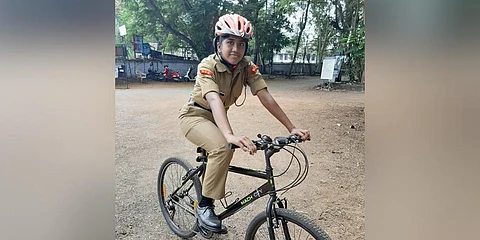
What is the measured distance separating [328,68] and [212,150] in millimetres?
467

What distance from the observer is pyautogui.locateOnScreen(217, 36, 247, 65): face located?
92cm

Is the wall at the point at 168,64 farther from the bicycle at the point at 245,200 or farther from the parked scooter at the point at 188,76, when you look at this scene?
the bicycle at the point at 245,200

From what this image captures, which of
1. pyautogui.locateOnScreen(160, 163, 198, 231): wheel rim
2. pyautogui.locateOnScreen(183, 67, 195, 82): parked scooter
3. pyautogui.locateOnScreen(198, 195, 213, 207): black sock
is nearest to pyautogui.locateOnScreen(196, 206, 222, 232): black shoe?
pyautogui.locateOnScreen(198, 195, 213, 207): black sock

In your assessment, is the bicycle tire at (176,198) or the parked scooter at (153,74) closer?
the parked scooter at (153,74)

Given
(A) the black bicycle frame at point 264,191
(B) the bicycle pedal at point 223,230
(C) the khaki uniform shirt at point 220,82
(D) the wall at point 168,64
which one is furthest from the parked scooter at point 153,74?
(B) the bicycle pedal at point 223,230

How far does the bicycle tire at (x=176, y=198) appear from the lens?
1177 mm

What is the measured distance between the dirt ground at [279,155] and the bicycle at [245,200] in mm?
46

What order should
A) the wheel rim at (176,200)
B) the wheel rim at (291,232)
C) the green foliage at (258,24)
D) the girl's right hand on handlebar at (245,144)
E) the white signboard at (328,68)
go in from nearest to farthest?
the girl's right hand on handlebar at (245,144) < the wheel rim at (291,232) < the green foliage at (258,24) < the white signboard at (328,68) < the wheel rim at (176,200)

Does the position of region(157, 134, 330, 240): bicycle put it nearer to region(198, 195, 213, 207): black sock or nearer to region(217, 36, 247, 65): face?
region(198, 195, 213, 207): black sock

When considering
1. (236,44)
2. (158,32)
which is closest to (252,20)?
(236,44)

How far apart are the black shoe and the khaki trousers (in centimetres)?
8

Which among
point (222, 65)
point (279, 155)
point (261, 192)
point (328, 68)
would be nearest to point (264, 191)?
point (261, 192)
